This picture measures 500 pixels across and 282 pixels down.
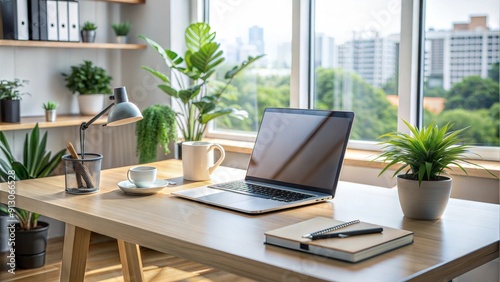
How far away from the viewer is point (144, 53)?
4066mm

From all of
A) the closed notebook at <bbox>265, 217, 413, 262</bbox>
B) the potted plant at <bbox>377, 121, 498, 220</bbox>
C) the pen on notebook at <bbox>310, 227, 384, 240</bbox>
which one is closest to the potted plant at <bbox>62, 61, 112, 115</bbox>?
the potted plant at <bbox>377, 121, 498, 220</bbox>

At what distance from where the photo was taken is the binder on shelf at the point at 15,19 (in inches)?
135

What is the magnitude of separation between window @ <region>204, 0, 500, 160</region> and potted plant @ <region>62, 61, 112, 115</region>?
2.38 ft

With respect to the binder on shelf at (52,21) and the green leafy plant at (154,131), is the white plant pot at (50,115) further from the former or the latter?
the green leafy plant at (154,131)

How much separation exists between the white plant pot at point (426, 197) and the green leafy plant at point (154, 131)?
6.26 feet

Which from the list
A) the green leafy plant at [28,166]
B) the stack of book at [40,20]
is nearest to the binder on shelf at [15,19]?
the stack of book at [40,20]

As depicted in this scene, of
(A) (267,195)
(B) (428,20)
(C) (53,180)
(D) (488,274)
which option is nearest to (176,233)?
(A) (267,195)

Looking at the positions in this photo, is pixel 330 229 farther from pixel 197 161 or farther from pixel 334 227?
pixel 197 161

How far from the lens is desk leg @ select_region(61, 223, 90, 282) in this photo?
82.4 inches

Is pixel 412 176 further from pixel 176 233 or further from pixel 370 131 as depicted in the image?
pixel 370 131

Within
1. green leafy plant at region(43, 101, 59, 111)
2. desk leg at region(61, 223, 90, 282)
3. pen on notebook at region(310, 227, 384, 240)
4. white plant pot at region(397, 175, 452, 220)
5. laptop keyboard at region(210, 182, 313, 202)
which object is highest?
green leafy plant at region(43, 101, 59, 111)

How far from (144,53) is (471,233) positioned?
110 inches

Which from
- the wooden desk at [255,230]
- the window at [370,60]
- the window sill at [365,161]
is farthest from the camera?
the window at [370,60]

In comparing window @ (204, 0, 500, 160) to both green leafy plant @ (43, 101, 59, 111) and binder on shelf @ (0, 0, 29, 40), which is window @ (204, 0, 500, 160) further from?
binder on shelf @ (0, 0, 29, 40)
